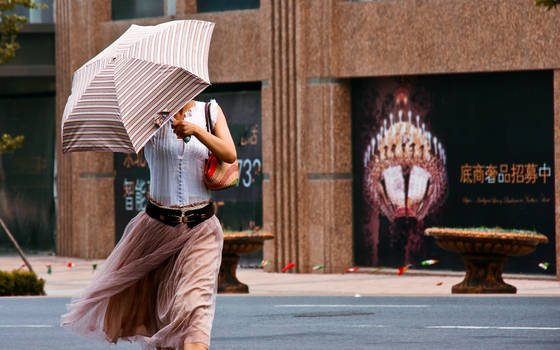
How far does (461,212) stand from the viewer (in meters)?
20.5

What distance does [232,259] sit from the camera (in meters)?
17.1

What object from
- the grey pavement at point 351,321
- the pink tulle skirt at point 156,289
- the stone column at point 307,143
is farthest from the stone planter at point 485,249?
the pink tulle skirt at point 156,289

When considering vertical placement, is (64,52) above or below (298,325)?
above

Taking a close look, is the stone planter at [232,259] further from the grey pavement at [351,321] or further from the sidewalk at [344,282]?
the grey pavement at [351,321]

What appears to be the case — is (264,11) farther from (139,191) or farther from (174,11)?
(139,191)

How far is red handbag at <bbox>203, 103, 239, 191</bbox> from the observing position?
22.4ft

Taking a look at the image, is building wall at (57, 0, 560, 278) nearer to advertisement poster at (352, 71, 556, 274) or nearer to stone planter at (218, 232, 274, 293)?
advertisement poster at (352, 71, 556, 274)

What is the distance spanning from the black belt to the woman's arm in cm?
36

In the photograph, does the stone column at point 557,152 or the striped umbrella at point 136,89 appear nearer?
the striped umbrella at point 136,89

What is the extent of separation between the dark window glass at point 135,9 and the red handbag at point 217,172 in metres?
17.7

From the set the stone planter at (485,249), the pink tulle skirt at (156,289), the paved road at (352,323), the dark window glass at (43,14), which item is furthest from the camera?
the dark window glass at (43,14)

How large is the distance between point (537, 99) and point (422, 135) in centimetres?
207

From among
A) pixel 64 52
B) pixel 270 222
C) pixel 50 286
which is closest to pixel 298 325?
pixel 50 286

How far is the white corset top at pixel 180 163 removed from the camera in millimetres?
6910
